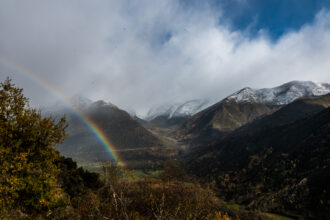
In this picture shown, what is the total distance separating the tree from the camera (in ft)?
58.4

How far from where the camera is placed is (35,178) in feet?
61.7

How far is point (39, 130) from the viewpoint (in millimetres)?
20125

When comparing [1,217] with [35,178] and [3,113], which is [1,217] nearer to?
[35,178]

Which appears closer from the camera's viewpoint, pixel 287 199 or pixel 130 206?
pixel 130 206

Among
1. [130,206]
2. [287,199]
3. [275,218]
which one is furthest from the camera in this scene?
[287,199]

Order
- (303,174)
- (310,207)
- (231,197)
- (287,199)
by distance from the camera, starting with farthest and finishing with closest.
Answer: (231,197) → (303,174) → (287,199) → (310,207)

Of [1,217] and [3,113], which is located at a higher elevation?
[3,113]

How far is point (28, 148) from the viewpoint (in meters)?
19.4

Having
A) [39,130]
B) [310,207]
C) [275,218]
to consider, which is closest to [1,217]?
[39,130]

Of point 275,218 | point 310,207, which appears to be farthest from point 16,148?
point 310,207

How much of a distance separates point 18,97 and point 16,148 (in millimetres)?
4927

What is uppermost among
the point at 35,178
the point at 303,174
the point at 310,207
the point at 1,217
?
the point at 35,178

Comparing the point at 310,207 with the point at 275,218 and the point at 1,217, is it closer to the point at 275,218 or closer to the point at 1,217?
the point at 275,218

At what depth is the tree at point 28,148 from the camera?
58.4ft
